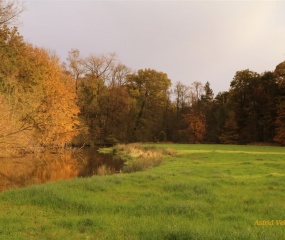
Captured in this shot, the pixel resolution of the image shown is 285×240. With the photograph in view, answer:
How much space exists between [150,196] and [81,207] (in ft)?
8.38

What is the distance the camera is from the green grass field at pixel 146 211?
263 inches

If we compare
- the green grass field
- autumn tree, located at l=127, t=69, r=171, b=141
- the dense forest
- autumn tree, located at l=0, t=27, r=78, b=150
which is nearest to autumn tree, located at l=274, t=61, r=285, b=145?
the dense forest

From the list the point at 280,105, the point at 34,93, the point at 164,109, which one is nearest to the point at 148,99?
the point at 164,109

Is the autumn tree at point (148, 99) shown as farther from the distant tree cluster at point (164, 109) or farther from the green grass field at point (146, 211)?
the green grass field at point (146, 211)

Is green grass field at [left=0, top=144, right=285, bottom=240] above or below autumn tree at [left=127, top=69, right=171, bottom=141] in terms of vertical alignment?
below

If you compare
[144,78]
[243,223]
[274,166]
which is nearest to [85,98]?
[144,78]

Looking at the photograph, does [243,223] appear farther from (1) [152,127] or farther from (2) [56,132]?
(1) [152,127]

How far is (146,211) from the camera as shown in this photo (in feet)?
28.1

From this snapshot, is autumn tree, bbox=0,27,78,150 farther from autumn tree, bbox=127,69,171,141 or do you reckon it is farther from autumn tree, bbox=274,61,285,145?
autumn tree, bbox=274,61,285,145

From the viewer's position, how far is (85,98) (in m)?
58.6

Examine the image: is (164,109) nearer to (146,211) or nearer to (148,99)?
(148,99)

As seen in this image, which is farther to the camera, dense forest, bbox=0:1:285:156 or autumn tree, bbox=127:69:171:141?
autumn tree, bbox=127:69:171:141

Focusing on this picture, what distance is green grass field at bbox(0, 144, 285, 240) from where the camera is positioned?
6691 millimetres

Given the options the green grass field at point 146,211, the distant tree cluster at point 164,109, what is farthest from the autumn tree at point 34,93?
the distant tree cluster at point 164,109
